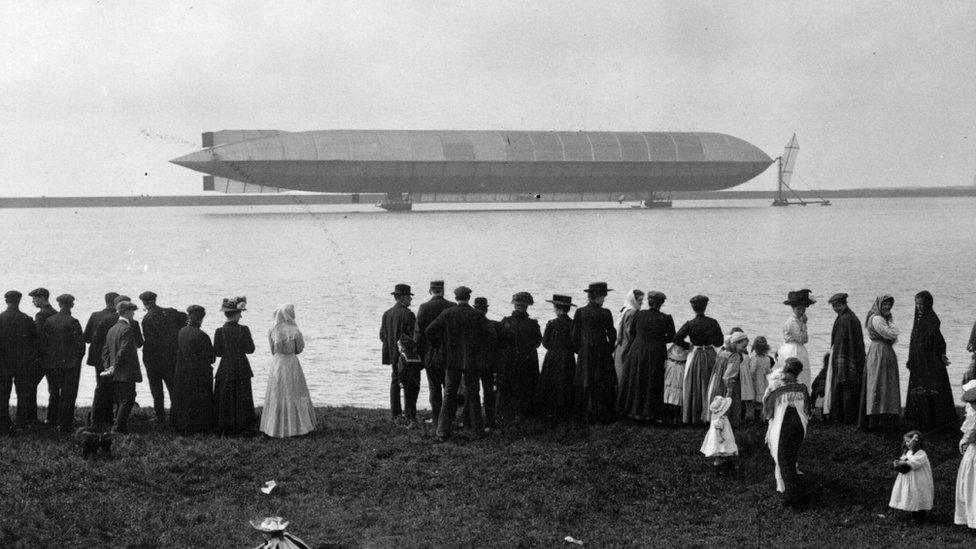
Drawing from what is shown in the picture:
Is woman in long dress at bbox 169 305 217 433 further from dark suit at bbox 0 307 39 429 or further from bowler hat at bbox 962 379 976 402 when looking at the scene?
bowler hat at bbox 962 379 976 402

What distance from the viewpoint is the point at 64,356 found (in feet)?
34.6

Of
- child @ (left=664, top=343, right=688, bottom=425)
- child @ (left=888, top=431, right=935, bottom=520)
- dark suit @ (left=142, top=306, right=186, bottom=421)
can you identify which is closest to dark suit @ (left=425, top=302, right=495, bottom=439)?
child @ (left=664, top=343, right=688, bottom=425)

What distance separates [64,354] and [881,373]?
8.38 metres

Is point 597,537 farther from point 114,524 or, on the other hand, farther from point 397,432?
point 114,524

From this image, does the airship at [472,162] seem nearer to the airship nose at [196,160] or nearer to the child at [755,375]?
the airship nose at [196,160]

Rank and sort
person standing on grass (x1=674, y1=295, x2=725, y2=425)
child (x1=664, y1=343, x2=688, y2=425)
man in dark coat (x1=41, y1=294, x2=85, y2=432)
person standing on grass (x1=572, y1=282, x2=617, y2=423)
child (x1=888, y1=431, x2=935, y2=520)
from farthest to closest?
man in dark coat (x1=41, y1=294, x2=85, y2=432), person standing on grass (x1=572, y1=282, x2=617, y2=423), child (x1=664, y1=343, x2=688, y2=425), person standing on grass (x1=674, y1=295, x2=725, y2=425), child (x1=888, y1=431, x2=935, y2=520)

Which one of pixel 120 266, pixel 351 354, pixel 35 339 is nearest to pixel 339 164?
pixel 120 266

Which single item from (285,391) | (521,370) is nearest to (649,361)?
(521,370)

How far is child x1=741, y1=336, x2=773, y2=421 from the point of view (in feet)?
33.0

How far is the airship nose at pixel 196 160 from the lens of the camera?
7750 centimetres

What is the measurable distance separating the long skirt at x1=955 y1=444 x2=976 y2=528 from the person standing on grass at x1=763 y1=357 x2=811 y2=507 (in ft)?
3.96

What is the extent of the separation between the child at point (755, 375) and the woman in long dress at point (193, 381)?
550 centimetres

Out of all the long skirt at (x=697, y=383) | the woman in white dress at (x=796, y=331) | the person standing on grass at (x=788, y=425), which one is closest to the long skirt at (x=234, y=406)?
the long skirt at (x=697, y=383)

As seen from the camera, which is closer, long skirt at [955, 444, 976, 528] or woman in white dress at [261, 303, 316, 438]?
long skirt at [955, 444, 976, 528]
